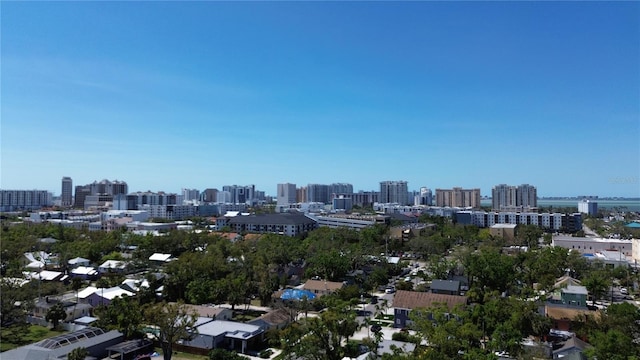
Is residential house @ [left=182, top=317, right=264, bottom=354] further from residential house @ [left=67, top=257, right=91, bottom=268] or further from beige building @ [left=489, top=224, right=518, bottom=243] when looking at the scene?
beige building @ [left=489, top=224, right=518, bottom=243]

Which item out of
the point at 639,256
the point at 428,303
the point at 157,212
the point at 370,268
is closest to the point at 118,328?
the point at 428,303

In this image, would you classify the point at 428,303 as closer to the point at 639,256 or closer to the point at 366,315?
the point at 366,315

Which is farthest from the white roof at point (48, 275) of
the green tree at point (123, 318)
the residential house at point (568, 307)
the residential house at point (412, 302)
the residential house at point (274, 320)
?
the residential house at point (568, 307)

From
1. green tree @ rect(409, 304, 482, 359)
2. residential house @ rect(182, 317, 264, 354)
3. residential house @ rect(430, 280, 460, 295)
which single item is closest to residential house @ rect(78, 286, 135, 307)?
residential house @ rect(182, 317, 264, 354)

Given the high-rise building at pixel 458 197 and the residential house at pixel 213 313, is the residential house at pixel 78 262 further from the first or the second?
the high-rise building at pixel 458 197

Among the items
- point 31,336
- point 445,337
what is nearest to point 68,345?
point 31,336
